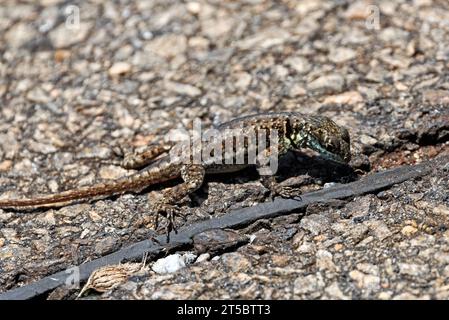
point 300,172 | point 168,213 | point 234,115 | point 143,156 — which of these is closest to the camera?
point 168,213

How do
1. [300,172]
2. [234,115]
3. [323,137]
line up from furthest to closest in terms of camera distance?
[234,115] < [300,172] < [323,137]

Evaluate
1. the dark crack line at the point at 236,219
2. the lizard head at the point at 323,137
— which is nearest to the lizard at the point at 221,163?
the lizard head at the point at 323,137

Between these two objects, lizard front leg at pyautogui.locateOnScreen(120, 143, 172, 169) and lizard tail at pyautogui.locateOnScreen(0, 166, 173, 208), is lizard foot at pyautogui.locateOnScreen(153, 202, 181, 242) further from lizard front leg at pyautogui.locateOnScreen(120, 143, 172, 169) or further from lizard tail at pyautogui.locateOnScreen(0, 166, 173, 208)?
lizard front leg at pyautogui.locateOnScreen(120, 143, 172, 169)

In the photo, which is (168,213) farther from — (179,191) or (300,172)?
(300,172)

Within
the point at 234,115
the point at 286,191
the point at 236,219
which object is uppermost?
the point at 234,115

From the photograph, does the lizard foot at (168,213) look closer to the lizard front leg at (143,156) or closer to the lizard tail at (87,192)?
the lizard tail at (87,192)

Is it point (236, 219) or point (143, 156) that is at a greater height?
point (143, 156)

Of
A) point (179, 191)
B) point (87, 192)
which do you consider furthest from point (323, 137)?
point (87, 192)
